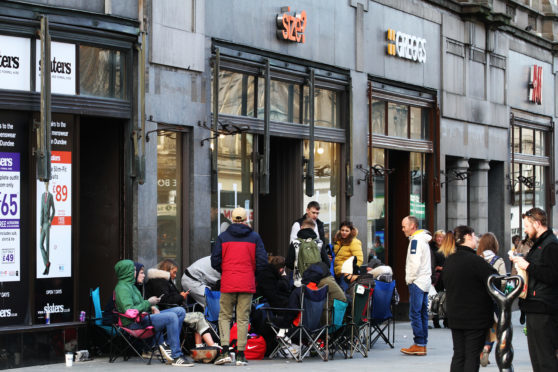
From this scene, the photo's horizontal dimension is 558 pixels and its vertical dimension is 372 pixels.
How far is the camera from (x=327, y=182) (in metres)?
18.3

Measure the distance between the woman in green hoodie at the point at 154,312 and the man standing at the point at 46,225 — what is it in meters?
0.90

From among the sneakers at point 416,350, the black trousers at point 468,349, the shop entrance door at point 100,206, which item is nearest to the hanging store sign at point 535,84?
the sneakers at point 416,350

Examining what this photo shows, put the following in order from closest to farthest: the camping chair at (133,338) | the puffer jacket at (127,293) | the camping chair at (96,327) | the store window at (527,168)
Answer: the camping chair at (133,338) < the puffer jacket at (127,293) < the camping chair at (96,327) < the store window at (527,168)

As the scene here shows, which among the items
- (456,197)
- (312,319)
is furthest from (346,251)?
(456,197)

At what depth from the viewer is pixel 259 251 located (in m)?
12.2

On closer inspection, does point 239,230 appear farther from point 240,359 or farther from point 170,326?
point 240,359

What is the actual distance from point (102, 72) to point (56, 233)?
7.42 ft

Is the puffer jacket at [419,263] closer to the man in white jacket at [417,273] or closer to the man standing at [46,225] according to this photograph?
the man in white jacket at [417,273]

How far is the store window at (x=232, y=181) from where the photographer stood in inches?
595

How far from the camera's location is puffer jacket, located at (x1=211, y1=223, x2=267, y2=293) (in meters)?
12.0

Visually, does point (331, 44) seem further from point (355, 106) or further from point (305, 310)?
point (305, 310)

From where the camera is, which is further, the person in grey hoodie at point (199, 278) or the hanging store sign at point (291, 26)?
the hanging store sign at point (291, 26)

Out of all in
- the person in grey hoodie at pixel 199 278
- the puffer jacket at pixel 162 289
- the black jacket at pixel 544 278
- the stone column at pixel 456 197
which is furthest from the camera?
the stone column at pixel 456 197

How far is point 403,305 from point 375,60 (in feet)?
17.6
